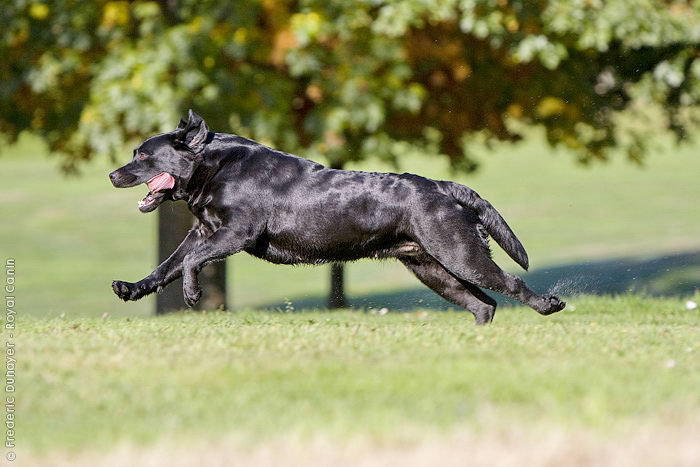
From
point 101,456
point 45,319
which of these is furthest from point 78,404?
point 45,319

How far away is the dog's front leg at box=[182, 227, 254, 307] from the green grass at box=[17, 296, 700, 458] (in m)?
0.28

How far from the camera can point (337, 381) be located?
4.93 m

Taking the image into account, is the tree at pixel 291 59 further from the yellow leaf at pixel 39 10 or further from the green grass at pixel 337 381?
the green grass at pixel 337 381

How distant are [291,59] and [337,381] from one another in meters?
5.80

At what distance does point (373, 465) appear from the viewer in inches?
153

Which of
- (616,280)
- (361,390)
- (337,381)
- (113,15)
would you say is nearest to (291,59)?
(113,15)

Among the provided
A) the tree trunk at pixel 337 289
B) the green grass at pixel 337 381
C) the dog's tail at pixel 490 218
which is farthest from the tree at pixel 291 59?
the green grass at pixel 337 381

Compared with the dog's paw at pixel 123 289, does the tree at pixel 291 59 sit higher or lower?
higher

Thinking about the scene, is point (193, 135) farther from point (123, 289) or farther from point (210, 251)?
point (123, 289)

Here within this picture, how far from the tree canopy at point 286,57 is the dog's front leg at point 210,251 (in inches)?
117

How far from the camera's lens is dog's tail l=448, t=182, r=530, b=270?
7.30 metres

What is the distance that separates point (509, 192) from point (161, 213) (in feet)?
74.4

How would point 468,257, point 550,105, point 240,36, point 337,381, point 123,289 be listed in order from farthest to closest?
point 550,105 → point 240,36 → point 123,289 → point 468,257 → point 337,381

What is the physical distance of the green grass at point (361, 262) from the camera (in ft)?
71.1
